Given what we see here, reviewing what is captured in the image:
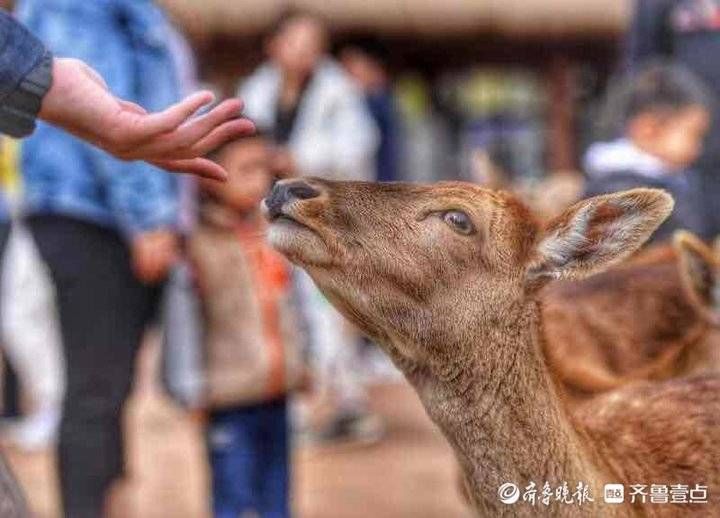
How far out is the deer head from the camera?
2.80 m

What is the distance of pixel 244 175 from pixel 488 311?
2091 millimetres

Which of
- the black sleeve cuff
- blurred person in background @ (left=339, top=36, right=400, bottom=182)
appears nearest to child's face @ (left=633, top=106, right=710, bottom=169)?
the black sleeve cuff

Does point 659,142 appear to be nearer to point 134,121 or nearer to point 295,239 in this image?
point 295,239

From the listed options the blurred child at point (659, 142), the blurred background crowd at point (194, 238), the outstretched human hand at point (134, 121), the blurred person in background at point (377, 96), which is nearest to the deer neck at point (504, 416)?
the outstretched human hand at point (134, 121)

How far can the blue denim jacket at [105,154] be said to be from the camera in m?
4.28

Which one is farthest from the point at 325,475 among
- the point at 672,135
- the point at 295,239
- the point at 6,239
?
the point at 295,239

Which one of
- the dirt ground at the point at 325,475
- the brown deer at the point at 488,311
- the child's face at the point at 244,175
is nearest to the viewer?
the brown deer at the point at 488,311

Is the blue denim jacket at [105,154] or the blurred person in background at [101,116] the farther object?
the blue denim jacket at [105,154]

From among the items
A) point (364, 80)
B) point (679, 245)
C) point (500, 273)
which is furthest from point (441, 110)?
point (500, 273)

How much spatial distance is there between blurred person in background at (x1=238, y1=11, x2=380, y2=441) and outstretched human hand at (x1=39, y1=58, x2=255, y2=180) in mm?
3491

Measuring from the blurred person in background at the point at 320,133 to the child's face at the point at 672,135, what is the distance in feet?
6.28

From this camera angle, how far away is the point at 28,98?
8.39 ft

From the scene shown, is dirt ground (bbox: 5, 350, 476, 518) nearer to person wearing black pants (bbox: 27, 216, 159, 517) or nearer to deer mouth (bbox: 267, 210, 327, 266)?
person wearing black pants (bbox: 27, 216, 159, 517)

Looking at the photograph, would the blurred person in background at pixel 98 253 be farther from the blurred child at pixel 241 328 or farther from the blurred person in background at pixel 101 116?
the blurred person in background at pixel 101 116
